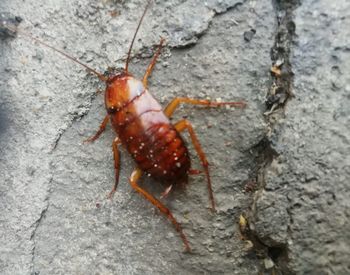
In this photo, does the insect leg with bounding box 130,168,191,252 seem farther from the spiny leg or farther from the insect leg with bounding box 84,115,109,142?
the spiny leg

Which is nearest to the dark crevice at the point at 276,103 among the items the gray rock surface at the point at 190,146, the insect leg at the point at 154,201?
the gray rock surface at the point at 190,146

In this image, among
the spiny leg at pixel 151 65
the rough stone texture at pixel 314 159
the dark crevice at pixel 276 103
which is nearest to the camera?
the rough stone texture at pixel 314 159

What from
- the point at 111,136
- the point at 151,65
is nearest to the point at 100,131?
the point at 111,136

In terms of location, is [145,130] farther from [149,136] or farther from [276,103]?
[276,103]

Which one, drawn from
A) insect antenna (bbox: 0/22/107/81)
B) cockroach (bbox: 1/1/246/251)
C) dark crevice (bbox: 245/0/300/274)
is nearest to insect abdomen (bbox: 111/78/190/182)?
cockroach (bbox: 1/1/246/251)

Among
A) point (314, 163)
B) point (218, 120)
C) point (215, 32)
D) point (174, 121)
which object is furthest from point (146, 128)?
point (314, 163)

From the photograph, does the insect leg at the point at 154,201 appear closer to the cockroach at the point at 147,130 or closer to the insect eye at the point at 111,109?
the cockroach at the point at 147,130
